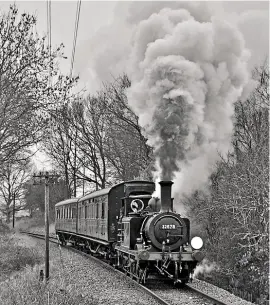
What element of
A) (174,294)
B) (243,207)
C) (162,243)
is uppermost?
(243,207)

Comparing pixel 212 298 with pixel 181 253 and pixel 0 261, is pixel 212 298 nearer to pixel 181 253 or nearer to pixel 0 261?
pixel 181 253

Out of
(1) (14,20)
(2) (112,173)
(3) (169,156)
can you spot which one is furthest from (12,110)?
(2) (112,173)

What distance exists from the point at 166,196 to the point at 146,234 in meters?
1.03

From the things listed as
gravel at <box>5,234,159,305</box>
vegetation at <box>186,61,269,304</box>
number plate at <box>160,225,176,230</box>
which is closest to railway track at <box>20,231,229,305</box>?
gravel at <box>5,234,159,305</box>

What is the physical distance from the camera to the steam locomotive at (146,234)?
10742 millimetres

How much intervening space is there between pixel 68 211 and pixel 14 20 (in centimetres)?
1104

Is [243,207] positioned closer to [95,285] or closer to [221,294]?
[221,294]

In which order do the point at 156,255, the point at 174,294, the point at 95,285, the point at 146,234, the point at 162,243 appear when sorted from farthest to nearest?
the point at 95,285 → the point at 146,234 → the point at 162,243 → the point at 156,255 → the point at 174,294

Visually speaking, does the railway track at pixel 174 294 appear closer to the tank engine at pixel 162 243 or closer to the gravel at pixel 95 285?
the gravel at pixel 95 285

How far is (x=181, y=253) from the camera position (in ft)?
35.4

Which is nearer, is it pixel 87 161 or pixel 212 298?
pixel 212 298

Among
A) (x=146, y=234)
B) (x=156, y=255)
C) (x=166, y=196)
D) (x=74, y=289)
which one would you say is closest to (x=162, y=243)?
(x=156, y=255)

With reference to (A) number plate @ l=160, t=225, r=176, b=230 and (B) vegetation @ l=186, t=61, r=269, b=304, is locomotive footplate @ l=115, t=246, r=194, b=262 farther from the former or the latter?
(B) vegetation @ l=186, t=61, r=269, b=304

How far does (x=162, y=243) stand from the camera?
426 inches
